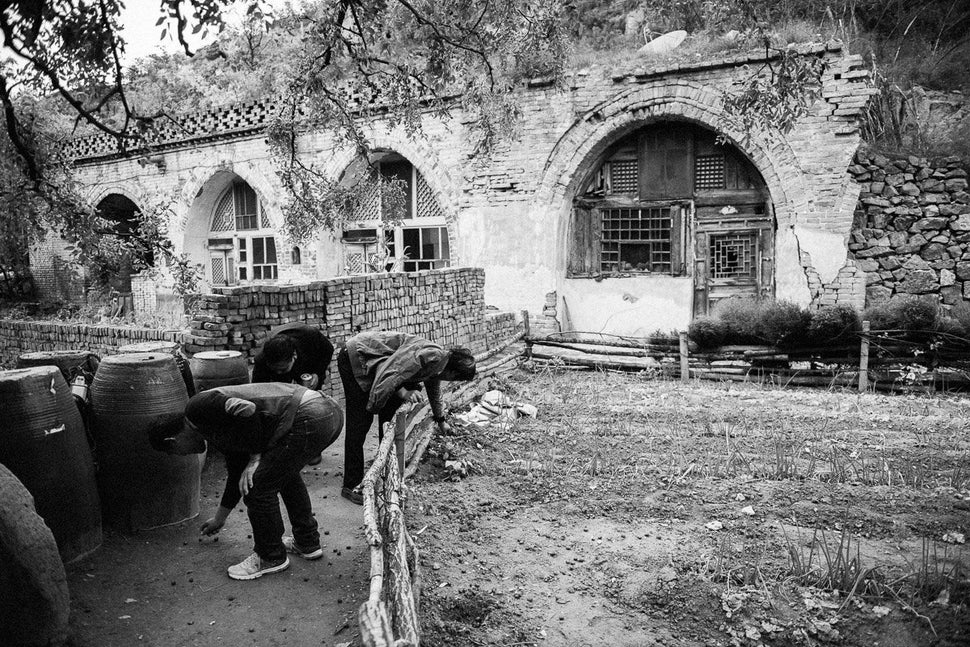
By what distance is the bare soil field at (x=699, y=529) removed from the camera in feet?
11.4

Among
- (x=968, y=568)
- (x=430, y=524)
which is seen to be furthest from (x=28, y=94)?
(x=968, y=568)

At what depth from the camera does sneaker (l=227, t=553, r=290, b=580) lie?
147 inches

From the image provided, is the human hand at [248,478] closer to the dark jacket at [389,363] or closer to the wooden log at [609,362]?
the dark jacket at [389,363]

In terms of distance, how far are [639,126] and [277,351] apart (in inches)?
346

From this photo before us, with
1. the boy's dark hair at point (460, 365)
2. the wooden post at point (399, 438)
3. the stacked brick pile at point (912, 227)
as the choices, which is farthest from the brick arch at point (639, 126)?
the wooden post at point (399, 438)

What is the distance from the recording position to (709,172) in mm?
11555

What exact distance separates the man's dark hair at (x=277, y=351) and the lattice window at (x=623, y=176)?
871 centimetres

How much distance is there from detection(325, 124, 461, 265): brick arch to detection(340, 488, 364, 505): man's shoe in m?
8.36

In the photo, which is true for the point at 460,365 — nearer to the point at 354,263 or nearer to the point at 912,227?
the point at 912,227

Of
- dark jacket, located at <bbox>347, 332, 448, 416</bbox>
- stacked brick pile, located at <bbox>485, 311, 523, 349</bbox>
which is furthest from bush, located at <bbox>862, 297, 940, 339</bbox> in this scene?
dark jacket, located at <bbox>347, 332, 448, 416</bbox>

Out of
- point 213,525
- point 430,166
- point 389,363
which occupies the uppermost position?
point 430,166

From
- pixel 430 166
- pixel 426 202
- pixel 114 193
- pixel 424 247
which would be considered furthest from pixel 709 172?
pixel 114 193

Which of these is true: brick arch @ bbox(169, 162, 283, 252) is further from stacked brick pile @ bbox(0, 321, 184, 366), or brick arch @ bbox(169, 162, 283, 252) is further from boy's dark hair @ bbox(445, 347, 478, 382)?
boy's dark hair @ bbox(445, 347, 478, 382)

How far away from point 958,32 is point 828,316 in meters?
9.87
